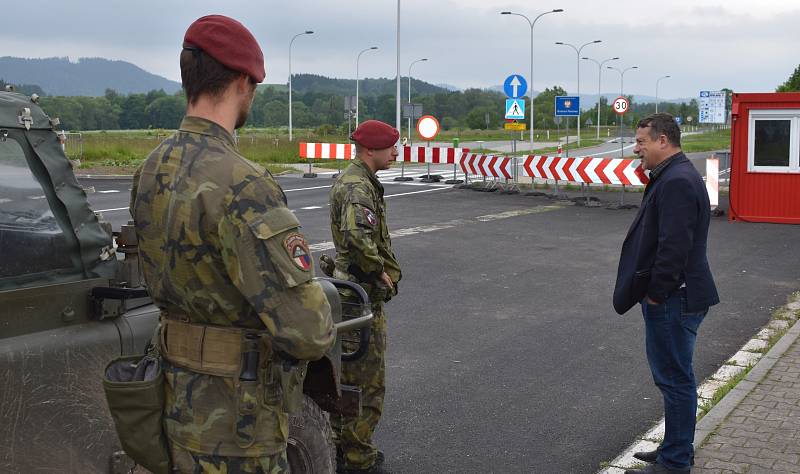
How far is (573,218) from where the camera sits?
1750cm

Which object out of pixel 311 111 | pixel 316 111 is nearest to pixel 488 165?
pixel 311 111

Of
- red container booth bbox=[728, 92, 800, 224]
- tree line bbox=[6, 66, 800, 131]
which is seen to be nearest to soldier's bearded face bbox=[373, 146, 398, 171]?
red container booth bbox=[728, 92, 800, 224]

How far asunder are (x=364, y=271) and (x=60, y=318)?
201 centimetres

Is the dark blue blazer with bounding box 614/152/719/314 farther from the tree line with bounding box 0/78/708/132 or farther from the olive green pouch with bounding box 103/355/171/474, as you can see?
the tree line with bounding box 0/78/708/132

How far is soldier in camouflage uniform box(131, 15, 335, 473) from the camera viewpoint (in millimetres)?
2527

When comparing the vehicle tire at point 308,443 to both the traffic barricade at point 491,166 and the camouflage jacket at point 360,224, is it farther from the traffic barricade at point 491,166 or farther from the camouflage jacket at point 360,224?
the traffic barricade at point 491,166

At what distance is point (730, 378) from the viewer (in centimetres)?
684

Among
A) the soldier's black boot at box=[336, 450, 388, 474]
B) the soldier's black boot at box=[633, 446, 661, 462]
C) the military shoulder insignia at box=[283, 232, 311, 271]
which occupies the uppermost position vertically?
the military shoulder insignia at box=[283, 232, 311, 271]

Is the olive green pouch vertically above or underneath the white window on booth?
underneath

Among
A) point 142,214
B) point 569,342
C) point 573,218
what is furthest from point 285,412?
point 573,218

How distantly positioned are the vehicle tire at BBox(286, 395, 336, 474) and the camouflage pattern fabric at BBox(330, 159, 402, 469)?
1.21m

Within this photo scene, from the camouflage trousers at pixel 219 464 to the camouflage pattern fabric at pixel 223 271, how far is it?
0.07 feet

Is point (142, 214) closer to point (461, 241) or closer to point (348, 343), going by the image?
point (348, 343)

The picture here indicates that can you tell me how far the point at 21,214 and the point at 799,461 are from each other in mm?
4111
